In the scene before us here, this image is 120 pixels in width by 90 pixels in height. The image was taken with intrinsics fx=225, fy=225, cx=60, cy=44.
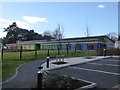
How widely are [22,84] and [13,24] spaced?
86800 mm

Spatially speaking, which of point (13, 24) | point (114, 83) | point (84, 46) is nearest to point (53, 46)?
point (84, 46)

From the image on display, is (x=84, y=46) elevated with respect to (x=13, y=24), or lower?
lower

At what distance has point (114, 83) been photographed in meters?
10.9

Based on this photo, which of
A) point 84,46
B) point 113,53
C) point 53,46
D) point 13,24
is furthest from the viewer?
point 13,24

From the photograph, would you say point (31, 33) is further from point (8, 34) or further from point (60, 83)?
point (60, 83)

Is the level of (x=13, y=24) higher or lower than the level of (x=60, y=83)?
higher

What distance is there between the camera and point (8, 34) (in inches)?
3851

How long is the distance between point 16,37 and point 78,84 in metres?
93.7

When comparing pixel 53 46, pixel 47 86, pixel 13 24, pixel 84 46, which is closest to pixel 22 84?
pixel 47 86

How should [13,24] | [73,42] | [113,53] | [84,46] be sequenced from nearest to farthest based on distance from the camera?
[113,53]
[84,46]
[73,42]
[13,24]

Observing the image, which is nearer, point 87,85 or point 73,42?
point 87,85

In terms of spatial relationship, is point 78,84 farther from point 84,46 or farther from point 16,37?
point 16,37

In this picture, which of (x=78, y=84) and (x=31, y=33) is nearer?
(x=78, y=84)

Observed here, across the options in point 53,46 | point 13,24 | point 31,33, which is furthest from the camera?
point 31,33
